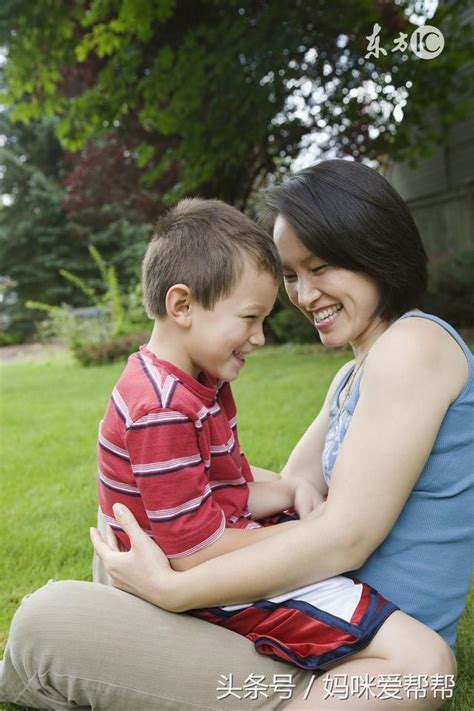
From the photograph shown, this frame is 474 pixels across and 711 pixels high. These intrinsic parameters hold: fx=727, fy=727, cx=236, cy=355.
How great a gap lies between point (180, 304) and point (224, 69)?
22.0 ft

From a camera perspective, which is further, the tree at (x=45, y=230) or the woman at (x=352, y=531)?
the tree at (x=45, y=230)

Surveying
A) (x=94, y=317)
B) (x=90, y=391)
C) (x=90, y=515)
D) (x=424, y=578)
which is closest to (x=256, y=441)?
(x=90, y=515)

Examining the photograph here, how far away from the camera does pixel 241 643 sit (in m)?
1.48

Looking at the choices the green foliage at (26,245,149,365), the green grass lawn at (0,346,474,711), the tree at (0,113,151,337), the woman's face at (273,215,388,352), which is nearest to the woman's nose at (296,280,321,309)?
the woman's face at (273,215,388,352)

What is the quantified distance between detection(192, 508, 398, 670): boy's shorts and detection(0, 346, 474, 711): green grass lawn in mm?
518

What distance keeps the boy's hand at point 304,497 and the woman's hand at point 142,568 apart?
474 mm

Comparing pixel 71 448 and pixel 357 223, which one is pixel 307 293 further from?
pixel 71 448

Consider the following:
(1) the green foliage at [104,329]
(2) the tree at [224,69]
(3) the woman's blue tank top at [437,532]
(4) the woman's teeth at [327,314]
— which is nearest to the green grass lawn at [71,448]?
(3) the woman's blue tank top at [437,532]

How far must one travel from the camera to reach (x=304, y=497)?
183cm

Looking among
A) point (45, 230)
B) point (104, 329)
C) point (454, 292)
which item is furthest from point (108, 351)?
point (45, 230)

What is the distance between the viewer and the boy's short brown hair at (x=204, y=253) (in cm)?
158

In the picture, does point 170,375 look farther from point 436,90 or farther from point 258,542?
point 436,90

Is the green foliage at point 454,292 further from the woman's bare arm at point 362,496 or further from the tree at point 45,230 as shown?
the tree at point 45,230

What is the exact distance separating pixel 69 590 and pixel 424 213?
1010 cm
